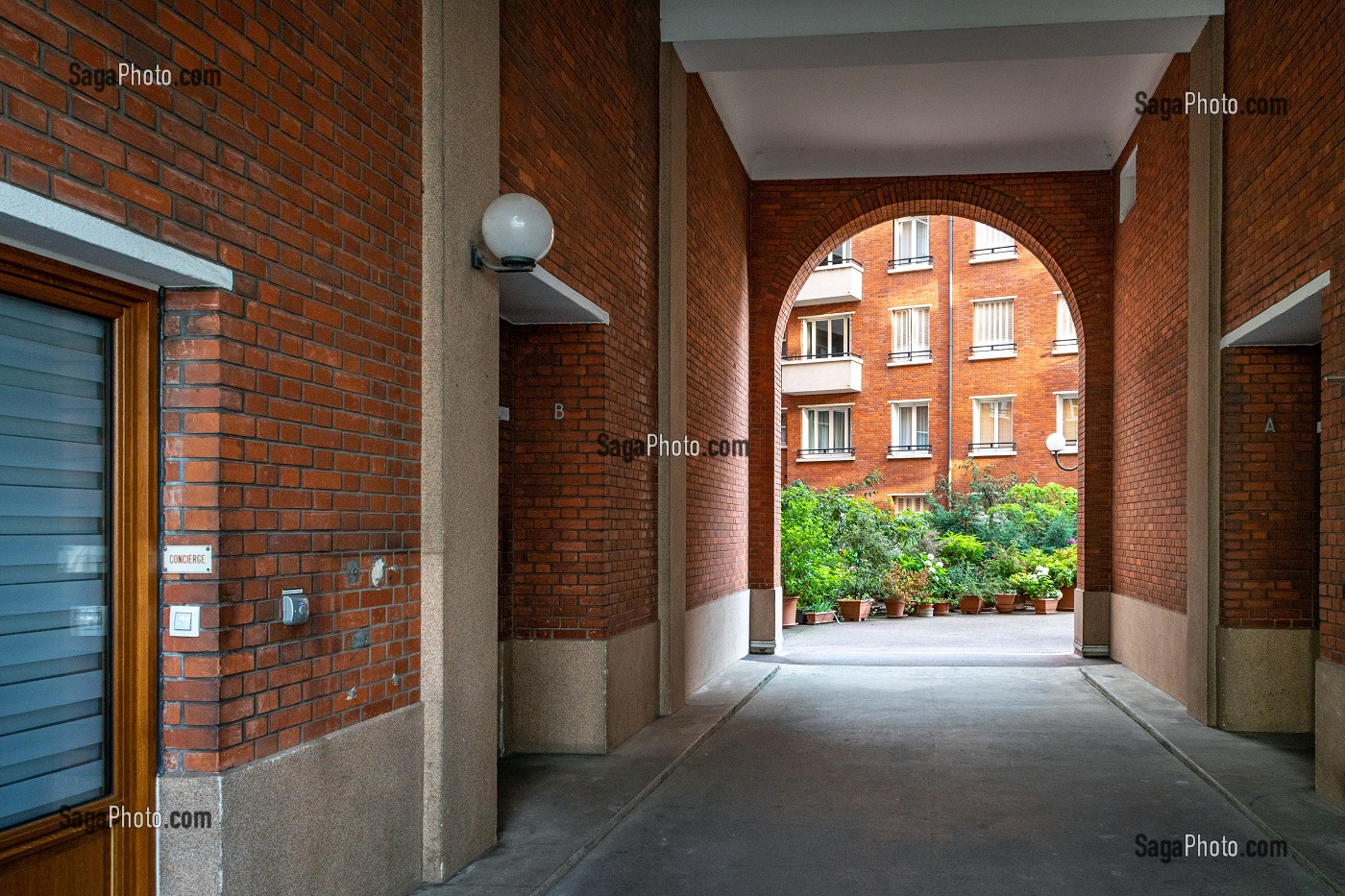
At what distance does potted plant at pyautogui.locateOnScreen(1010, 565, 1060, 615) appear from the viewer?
809 inches

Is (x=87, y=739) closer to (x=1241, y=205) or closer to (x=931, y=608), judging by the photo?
(x=1241, y=205)

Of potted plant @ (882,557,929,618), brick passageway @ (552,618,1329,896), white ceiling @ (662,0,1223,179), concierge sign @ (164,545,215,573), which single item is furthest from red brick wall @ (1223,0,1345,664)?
potted plant @ (882,557,929,618)

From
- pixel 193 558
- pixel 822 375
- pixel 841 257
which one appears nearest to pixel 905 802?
pixel 193 558

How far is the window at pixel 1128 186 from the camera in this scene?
488 inches

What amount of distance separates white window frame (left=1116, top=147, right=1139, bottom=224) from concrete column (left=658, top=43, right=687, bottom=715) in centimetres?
544

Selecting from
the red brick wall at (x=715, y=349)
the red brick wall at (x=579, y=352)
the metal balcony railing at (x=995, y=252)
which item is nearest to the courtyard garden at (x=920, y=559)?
the red brick wall at (x=715, y=349)

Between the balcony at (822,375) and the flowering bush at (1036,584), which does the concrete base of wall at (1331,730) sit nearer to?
the flowering bush at (1036,584)

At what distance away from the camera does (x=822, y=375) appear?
28219mm

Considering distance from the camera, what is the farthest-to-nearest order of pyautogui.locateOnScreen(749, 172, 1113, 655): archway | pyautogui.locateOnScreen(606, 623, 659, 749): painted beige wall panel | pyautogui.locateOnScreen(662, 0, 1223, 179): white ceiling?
pyautogui.locateOnScreen(749, 172, 1113, 655): archway, pyautogui.locateOnScreen(662, 0, 1223, 179): white ceiling, pyautogui.locateOnScreen(606, 623, 659, 749): painted beige wall panel

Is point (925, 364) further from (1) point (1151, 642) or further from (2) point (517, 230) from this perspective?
(2) point (517, 230)

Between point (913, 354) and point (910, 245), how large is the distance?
8.85 feet

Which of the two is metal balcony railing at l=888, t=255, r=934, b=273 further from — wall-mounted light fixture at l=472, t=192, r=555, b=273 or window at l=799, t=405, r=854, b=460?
wall-mounted light fixture at l=472, t=192, r=555, b=273

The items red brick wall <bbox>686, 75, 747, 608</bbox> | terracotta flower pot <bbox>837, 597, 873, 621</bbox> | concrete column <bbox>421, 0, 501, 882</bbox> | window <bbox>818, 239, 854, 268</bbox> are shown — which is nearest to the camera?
concrete column <bbox>421, 0, 501, 882</bbox>

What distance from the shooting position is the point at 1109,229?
13539mm
